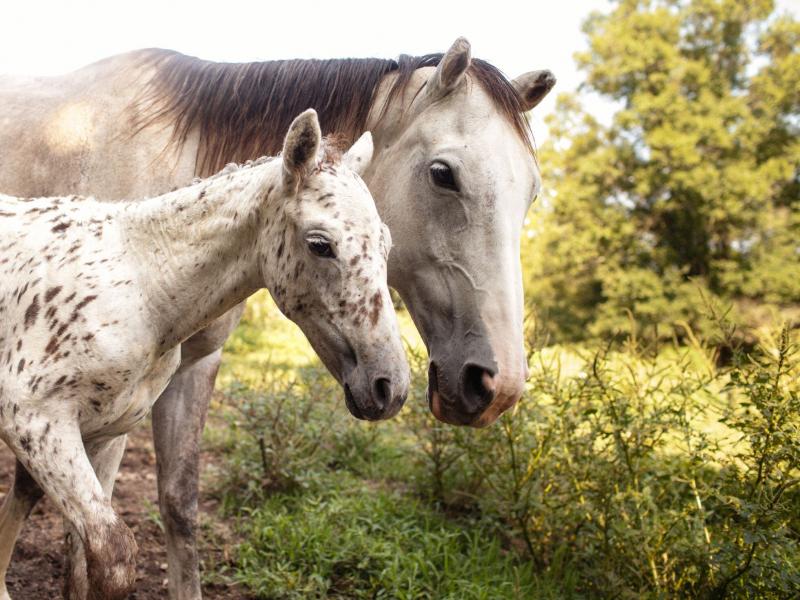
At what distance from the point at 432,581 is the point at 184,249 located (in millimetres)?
2263

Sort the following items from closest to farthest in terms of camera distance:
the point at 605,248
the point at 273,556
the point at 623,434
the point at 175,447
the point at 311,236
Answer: the point at 311,236 < the point at 175,447 < the point at 623,434 < the point at 273,556 < the point at 605,248

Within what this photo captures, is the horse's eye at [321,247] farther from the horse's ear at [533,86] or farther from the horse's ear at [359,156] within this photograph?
the horse's ear at [533,86]

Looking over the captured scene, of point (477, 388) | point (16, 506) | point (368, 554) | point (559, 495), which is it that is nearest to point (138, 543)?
point (368, 554)

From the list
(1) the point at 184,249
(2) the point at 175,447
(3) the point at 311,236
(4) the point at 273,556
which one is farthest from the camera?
(4) the point at 273,556

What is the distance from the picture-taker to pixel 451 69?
282 centimetres

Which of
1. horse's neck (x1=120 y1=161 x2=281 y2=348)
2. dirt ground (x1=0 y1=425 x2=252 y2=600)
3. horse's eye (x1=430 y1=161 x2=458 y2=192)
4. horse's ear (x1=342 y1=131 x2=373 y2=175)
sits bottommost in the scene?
dirt ground (x1=0 y1=425 x2=252 y2=600)

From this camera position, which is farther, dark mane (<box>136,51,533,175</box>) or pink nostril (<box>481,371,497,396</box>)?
dark mane (<box>136,51,533,175</box>)

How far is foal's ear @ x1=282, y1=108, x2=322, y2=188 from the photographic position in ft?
6.48

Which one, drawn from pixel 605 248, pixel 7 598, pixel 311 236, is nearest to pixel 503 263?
pixel 311 236

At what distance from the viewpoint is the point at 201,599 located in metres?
3.19

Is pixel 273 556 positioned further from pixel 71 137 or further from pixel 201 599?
pixel 71 137

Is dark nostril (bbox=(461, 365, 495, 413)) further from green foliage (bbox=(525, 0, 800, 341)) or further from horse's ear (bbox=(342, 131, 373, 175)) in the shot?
green foliage (bbox=(525, 0, 800, 341))

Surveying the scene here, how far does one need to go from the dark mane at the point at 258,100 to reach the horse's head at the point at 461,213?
0.13 m

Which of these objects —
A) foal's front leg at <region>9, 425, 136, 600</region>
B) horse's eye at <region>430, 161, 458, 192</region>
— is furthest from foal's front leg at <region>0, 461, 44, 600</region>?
horse's eye at <region>430, 161, 458, 192</region>
